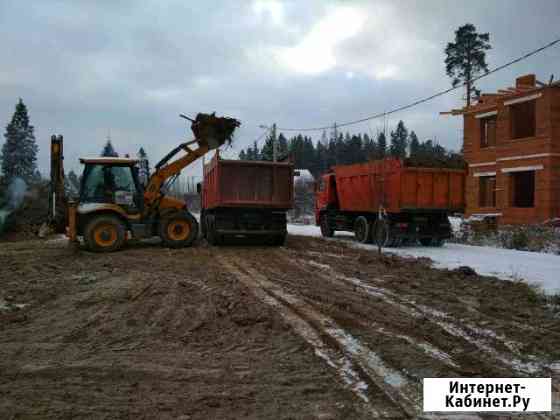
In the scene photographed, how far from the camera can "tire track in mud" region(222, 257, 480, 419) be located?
12.9 ft

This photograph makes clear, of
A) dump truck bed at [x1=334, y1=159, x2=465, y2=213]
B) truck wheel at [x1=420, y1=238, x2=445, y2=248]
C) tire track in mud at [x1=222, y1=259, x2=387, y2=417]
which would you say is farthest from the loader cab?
truck wheel at [x1=420, y1=238, x2=445, y2=248]

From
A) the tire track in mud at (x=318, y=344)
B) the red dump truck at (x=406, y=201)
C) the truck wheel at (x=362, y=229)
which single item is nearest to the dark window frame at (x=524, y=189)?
the red dump truck at (x=406, y=201)

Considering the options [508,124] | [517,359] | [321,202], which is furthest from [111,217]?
[508,124]

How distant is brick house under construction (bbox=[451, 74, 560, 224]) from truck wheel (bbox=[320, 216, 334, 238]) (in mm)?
9624

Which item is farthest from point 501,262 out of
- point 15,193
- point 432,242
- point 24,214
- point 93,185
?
point 15,193

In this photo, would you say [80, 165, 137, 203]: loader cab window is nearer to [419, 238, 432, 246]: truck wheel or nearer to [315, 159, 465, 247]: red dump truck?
[315, 159, 465, 247]: red dump truck

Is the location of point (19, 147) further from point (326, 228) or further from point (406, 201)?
point (406, 201)

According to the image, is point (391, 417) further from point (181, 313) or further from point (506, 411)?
point (181, 313)

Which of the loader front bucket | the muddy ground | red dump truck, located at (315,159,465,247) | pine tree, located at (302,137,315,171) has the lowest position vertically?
the muddy ground

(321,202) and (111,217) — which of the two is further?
(321,202)

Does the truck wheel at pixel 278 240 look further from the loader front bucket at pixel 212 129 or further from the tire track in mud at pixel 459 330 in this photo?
the tire track in mud at pixel 459 330

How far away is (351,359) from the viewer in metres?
4.87

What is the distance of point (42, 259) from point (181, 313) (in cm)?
698

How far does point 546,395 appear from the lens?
4059 mm
